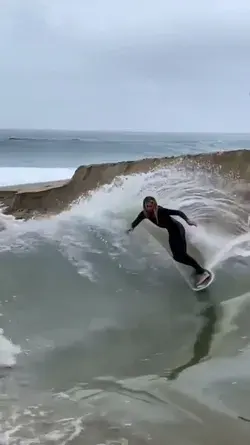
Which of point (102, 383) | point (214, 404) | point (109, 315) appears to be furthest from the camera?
point (109, 315)

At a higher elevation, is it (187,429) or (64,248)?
(64,248)

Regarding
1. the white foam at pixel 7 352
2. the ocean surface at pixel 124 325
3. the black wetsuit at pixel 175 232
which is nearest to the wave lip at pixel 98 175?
the ocean surface at pixel 124 325

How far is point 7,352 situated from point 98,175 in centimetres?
200

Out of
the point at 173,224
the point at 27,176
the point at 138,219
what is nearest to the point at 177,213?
the point at 173,224

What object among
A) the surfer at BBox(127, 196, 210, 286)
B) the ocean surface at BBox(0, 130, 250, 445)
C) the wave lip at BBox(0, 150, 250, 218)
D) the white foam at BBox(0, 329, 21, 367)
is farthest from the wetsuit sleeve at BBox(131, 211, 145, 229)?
the white foam at BBox(0, 329, 21, 367)

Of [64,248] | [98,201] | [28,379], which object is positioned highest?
[98,201]

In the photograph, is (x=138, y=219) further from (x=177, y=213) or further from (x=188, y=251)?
(x=188, y=251)

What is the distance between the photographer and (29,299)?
3656 millimetres

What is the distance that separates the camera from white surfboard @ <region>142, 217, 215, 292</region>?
12.8 feet

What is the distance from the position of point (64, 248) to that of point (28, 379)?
5.63ft

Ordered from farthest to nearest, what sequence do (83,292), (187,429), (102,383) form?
1. (83,292)
2. (102,383)
3. (187,429)

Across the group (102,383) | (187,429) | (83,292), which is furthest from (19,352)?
(187,429)

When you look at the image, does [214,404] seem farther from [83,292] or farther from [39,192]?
[39,192]

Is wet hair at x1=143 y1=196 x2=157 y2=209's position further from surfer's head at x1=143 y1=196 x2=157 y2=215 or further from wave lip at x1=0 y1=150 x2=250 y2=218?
wave lip at x1=0 y1=150 x2=250 y2=218
